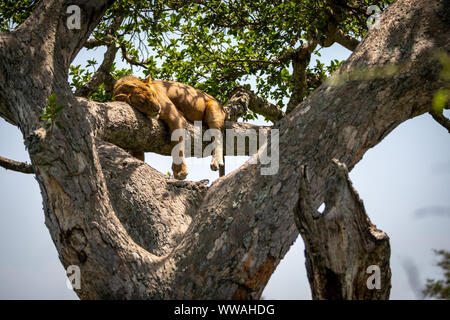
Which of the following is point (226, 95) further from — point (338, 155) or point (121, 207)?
point (338, 155)

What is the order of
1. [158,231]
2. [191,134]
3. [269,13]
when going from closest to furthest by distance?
1. [158,231]
2. [191,134]
3. [269,13]

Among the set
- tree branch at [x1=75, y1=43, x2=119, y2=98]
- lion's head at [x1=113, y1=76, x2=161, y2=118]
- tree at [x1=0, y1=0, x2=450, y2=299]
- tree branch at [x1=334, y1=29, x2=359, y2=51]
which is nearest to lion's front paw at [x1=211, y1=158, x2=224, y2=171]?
lion's head at [x1=113, y1=76, x2=161, y2=118]

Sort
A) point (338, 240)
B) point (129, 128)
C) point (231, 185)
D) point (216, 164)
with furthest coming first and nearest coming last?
point (216, 164), point (129, 128), point (231, 185), point (338, 240)

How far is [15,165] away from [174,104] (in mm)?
2098

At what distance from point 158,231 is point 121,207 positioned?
1.20 feet

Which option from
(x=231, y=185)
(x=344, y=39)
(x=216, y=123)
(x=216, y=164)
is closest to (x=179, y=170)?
(x=216, y=164)

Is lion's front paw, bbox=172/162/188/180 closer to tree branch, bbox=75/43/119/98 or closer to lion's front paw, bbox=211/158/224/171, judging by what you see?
lion's front paw, bbox=211/158/224/171

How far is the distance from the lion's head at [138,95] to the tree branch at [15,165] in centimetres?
142

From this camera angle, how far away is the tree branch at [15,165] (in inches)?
215

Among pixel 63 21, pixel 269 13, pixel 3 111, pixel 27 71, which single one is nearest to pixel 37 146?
pixel 27 71

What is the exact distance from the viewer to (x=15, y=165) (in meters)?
5.46

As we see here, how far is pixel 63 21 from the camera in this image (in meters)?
3.04

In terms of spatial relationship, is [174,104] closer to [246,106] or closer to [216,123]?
[216,123]

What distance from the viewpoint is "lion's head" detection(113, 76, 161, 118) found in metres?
4.88
